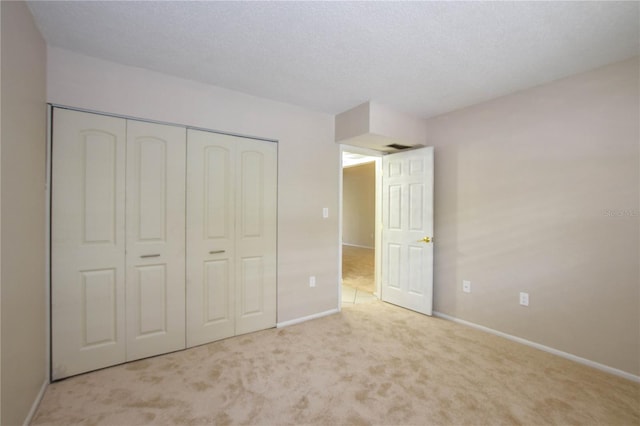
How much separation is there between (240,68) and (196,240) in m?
1.54

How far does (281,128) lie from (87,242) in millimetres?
1979

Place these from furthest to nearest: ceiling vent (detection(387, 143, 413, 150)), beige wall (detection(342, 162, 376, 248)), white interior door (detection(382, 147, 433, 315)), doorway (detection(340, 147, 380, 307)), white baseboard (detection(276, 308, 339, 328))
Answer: beige wall (detection(342, 162, 376, 248)) → doorway (detection(340, 147, 380, 307)) → ceiling vent (detection(387, 143, 413, 150)) → white interior door (detection(382, 147, 433, 315)) → white baseboard (detection(276, 308, 339, 328))

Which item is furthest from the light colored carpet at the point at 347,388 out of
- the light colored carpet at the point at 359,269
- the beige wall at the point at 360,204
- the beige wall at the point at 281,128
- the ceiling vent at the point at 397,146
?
the beige wall at the point at 360,204

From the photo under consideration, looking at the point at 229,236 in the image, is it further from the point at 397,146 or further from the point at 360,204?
the point at 360,204

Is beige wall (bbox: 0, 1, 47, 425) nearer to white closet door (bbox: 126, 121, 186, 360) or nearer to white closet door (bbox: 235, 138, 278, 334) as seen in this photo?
Answer: white closet door (bbox: 126, 121, 186, 360)

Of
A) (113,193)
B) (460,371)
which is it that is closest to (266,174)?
(113,193)

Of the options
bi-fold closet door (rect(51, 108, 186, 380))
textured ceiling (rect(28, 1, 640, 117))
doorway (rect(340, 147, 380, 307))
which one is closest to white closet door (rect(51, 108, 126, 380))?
bi-fold closet door (rect(51, 108, 186, 380))

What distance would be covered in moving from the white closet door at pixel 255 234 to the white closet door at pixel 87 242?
0.96 m

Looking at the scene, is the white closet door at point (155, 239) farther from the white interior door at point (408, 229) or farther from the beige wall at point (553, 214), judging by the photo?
the beige wall at point (553, 214)

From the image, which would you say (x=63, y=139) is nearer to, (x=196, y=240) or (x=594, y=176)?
(x=196, y=240)

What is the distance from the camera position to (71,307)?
6.72 ft

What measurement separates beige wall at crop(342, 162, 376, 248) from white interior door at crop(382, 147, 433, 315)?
5058 mm

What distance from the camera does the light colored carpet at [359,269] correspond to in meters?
4.76

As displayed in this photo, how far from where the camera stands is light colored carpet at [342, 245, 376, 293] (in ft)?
15.6
